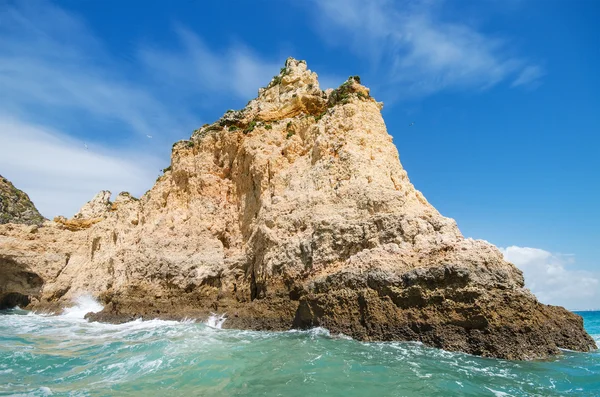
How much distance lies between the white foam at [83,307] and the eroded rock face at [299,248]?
2.16 ft

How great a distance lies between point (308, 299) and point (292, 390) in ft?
20.8

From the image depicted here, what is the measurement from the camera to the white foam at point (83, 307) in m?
23.6

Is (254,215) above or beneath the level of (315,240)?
above

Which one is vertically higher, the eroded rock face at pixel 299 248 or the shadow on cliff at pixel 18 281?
the eroded rock face at pixel 299 248

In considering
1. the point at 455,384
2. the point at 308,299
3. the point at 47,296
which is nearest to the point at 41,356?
the point at 308,299

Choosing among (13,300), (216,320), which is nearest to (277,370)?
(216,320)

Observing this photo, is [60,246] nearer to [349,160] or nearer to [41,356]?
[41,356]

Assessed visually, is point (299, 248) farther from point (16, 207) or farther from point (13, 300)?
point (16, 207)

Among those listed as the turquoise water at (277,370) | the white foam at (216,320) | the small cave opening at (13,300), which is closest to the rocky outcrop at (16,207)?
the small cave opening at (13,300)

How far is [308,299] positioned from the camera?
43.3 feet

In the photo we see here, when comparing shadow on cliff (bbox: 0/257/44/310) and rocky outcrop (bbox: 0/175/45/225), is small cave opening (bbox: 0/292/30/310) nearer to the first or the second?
shadow on cliff (bbox: 0/257/44/310)

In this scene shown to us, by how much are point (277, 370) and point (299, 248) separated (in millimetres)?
7451

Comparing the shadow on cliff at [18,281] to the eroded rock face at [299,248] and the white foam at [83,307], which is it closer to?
the eroded rock face at [299,248]

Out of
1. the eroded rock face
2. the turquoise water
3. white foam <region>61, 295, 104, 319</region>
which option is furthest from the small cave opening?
the turquoise water
